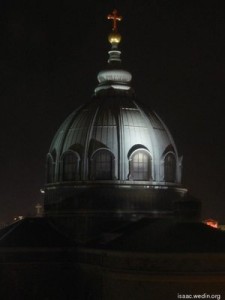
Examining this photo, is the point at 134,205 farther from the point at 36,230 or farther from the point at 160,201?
the point at 36,230

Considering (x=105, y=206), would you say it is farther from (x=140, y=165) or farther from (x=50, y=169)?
(x=50, y=169)

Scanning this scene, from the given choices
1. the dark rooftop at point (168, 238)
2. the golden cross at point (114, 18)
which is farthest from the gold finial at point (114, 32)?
the dark rooftop at point (168, 238)

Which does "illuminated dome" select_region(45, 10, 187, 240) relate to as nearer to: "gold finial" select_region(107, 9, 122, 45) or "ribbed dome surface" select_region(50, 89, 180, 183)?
"ribbed dome surface" select_region(50, 89, 180, 183)

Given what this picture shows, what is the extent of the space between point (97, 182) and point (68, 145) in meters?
3.21

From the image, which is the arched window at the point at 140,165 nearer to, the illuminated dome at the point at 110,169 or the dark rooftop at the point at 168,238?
the illuminated dome at the point at 110,169

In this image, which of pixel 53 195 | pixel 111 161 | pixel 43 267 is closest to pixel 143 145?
pixel 111 161

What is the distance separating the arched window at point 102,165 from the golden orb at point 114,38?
869 cm

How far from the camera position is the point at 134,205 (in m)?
46.3

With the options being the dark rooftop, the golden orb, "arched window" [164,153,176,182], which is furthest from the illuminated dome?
the golden orb

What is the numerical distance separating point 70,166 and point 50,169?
6.89 ft

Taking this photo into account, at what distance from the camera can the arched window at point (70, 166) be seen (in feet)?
155

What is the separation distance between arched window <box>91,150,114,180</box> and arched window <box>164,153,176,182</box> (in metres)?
3.50

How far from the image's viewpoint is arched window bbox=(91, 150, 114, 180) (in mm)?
46594

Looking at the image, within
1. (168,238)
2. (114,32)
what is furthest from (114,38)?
(168,238)
